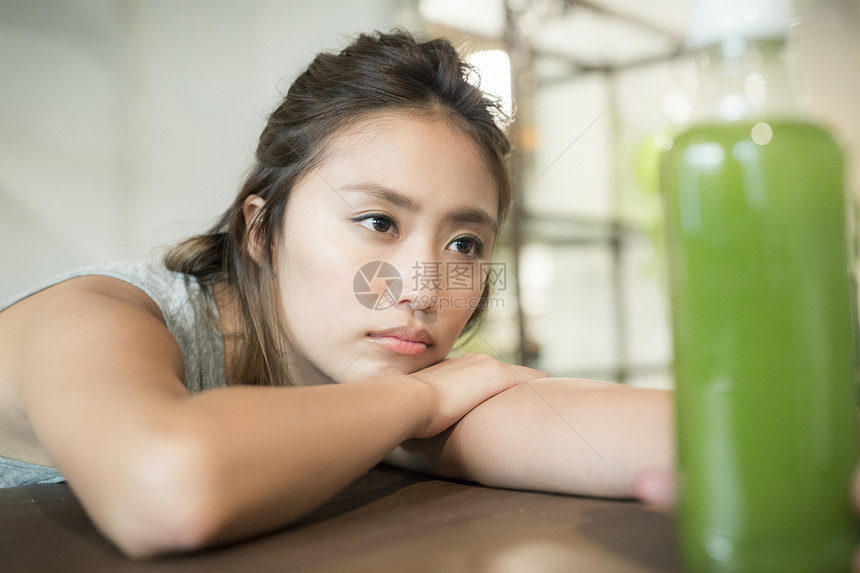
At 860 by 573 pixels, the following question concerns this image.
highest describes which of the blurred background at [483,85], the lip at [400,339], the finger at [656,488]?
the blurred background at [483,85]

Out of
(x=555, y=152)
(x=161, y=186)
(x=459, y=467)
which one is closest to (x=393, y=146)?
(x=459, y=467)

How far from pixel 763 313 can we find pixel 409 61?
797 mm

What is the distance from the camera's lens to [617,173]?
10.8 ft

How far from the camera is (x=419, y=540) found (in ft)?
1.39

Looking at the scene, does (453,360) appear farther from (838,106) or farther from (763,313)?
(838,106)

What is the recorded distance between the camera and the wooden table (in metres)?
0.38

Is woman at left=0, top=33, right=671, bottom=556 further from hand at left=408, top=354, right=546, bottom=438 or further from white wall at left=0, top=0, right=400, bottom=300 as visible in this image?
white wall at left=0, top=0, right=400, bottom=300

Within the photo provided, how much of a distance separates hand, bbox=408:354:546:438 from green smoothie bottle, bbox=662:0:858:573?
0.37 meters

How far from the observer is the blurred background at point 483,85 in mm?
1723

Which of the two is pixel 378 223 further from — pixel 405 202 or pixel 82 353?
pixel 82 353

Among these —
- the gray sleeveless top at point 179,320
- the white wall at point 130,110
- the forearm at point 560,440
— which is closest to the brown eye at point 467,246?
the forearm at point 560,440

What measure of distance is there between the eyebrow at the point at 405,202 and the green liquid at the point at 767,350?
541 millimetres

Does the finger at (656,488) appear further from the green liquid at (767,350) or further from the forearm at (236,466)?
the forearm at (236,466)

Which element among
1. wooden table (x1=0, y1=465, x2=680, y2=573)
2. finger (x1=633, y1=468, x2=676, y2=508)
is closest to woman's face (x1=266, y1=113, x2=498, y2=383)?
wooden table (x1=0, y1=465, x2=680, y2=573)
